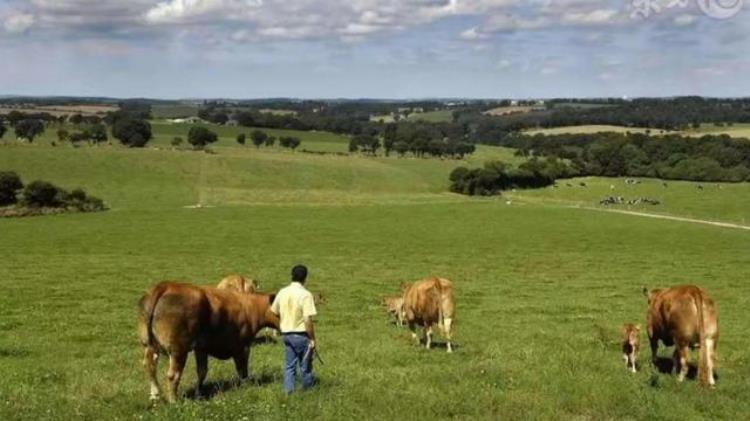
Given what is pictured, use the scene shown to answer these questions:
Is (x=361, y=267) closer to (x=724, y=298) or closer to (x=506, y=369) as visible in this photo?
(x=724, y=298)

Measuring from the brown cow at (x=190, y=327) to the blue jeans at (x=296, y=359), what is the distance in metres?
1.00

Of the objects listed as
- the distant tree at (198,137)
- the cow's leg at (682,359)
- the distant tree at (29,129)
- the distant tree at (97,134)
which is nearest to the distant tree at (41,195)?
the distant tree at (198,137)

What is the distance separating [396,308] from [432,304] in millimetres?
7786

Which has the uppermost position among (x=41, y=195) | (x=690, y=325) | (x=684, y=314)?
(x=684, y=314)

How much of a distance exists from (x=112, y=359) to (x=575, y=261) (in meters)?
40.1

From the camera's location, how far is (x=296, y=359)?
1232 cm

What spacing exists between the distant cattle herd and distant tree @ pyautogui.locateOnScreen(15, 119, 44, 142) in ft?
564

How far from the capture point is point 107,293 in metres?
33.1

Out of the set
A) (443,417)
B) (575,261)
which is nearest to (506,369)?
(443,417)

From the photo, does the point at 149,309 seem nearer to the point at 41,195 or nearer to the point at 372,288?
Result: the point at 372,288

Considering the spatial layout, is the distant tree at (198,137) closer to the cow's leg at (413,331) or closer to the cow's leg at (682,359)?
the cow's leg at (413,331)

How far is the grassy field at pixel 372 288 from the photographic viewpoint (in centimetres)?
1173

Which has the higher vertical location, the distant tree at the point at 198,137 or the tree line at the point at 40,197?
the distant tree at the point at 198,137

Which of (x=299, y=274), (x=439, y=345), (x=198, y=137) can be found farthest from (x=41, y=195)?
(x=299, y=274)
